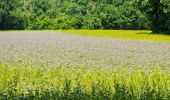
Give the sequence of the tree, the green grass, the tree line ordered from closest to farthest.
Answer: the green grass → the tree → the tree line

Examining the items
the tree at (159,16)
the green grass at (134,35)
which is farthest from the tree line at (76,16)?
the tree at (159,16)

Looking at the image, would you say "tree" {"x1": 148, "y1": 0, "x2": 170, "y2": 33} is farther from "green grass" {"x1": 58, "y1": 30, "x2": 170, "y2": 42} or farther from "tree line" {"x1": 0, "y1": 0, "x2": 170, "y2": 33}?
"tree line" {"x1": 0, "y1": 0, "x2": 170, "y2": 33}

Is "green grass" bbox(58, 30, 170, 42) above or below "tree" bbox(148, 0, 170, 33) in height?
below

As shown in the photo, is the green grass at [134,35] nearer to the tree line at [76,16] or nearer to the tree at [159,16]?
the tree at [159,16]

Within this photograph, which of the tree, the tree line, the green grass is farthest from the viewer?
the tree line

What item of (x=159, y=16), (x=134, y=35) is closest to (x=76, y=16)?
(x=159, y=16)

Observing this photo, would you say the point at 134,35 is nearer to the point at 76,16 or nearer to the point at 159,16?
the point at 159,16

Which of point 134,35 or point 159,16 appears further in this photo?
point 159,16

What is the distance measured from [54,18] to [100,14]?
2398cm

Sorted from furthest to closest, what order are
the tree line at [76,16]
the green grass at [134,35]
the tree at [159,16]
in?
the tree line at [76,16] → the tree at [159,16] → the green grass at [134,35]

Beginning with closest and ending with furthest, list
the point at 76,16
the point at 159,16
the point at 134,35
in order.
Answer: the point at 134,35
the point at 159,16
the point at 76,16

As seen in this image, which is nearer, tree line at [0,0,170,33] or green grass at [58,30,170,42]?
green grass at [58,30,170,42]

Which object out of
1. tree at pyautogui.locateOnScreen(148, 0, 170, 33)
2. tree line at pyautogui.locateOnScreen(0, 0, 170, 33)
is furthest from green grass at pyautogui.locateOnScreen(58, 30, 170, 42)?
tree line at pyautogui.locateOnScreen(0, 0, 170, 33)

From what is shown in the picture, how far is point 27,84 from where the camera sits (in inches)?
579
